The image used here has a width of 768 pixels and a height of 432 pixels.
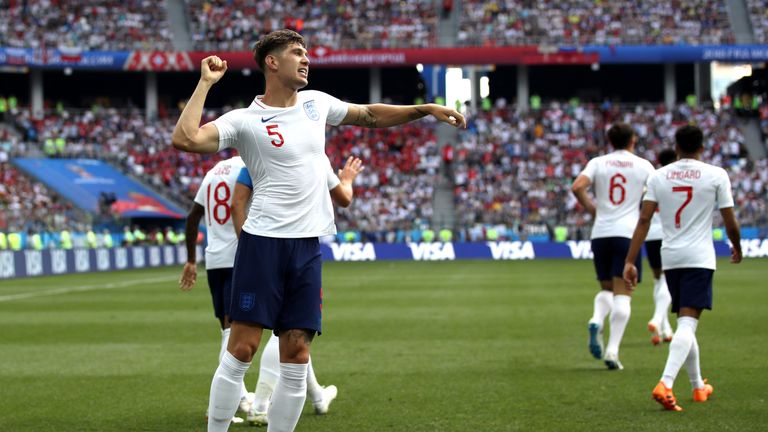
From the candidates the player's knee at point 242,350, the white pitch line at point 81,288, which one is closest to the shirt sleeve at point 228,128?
the player's knee at point 242,350

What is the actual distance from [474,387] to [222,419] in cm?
434

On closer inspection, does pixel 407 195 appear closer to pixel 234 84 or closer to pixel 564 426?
pixel 234 84

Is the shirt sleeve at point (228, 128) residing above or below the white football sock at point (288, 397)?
above

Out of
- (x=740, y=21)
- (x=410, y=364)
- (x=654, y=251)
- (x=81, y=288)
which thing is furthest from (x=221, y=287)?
(x=740, y=21)

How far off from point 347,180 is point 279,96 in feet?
3.87

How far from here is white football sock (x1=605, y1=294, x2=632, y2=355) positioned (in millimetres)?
11703

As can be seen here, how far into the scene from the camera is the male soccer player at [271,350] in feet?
25.5

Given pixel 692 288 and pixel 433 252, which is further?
pixel 433 252

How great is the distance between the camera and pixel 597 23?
191 feet

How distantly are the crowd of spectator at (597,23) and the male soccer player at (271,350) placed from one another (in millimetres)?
49792

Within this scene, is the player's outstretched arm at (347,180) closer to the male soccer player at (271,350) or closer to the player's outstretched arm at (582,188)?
the male soccer player at (271,350)

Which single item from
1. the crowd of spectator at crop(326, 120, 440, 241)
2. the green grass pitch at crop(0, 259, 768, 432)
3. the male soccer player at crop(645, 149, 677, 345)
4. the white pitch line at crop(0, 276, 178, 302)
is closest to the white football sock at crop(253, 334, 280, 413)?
the green grass pitch at crop(0, 259, 768, 432)

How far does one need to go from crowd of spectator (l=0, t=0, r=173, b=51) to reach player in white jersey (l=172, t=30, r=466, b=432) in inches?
2124

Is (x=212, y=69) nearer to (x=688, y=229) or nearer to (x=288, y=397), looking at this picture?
(x=288, y=397)
